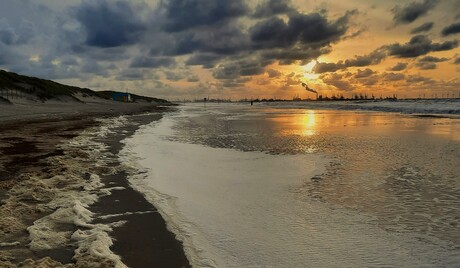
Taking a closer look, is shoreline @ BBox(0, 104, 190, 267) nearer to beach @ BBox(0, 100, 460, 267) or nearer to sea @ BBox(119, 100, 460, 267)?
beach @ BBox(0, 100, 460, 267)

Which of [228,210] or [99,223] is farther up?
[99,223]

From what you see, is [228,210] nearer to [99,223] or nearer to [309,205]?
[309,205]

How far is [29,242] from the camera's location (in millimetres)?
5676

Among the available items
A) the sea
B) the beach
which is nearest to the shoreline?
the beach

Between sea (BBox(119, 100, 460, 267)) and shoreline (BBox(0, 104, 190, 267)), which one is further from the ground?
shoreline (BBox(0, 104, 190, 267))

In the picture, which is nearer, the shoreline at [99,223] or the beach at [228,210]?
the shoreline at [99,223]

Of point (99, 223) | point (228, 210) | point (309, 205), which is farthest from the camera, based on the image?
point (309, 205)

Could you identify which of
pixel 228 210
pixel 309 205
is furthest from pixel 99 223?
pixel 309 205

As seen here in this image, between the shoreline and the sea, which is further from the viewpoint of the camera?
the sea

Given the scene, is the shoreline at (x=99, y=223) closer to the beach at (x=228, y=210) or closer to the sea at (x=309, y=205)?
the beach at (x=228, y=210)

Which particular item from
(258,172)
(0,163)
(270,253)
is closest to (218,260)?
(270,253)

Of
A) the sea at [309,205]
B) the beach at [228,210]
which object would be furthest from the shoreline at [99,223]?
the sea at [309,205]

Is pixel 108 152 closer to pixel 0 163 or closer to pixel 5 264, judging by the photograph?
pixel 0 163

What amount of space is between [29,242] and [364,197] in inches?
276
